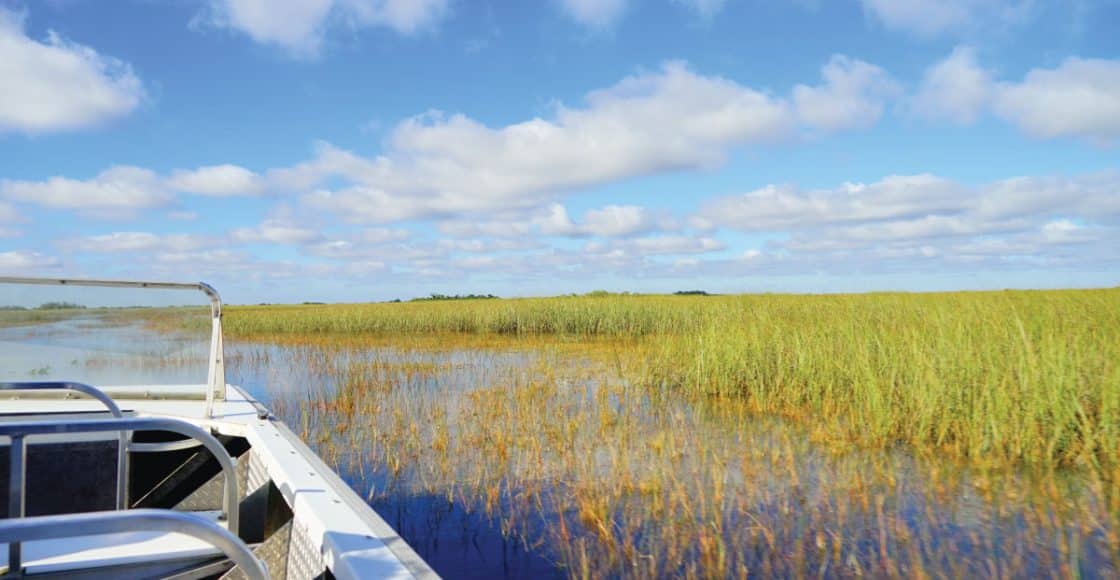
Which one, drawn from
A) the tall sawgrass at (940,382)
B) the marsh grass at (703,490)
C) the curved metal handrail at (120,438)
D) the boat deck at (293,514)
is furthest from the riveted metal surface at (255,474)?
the tall sawgrass at (940,382)

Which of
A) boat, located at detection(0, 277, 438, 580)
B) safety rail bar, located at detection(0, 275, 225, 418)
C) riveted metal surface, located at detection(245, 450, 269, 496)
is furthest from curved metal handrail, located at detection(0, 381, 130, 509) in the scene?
safety rail bar, located at detection(0, 275, 225, 418)

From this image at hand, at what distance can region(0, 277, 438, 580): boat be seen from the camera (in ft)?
5.10

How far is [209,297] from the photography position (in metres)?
3.81

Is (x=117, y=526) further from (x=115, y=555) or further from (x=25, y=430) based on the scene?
(x=115, y=555)

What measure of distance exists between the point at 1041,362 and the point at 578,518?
4.29m

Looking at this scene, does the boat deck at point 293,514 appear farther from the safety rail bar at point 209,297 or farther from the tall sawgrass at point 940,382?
the tall sawgrass at point 940,382

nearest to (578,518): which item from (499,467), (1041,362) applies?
(499,467)

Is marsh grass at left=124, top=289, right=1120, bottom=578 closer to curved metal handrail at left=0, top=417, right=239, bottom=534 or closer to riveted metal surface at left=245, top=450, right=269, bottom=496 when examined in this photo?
riveted metal surface at left=245, top=450, right=269, bottom=496

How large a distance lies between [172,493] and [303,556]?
149 cm

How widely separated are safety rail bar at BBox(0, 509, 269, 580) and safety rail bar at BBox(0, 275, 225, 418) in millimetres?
2799

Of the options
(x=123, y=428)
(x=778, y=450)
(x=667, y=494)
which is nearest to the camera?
(x=123, y=428)

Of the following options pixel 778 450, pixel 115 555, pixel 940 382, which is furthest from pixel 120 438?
pixel 940 382

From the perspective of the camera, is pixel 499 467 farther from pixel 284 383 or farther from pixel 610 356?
pixel 610 356

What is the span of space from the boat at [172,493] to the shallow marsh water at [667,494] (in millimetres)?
430
